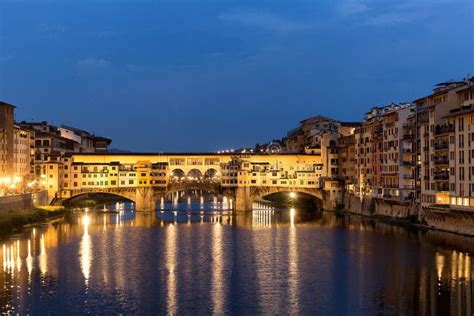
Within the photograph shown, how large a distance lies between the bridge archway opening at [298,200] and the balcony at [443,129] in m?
28.0

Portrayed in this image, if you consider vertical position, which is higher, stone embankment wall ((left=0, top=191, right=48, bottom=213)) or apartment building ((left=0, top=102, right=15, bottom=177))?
apartment building ((left=0, top=102, right=15, bottom=177))

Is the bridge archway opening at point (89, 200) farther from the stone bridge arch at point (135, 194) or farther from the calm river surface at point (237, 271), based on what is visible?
the calm river surface at point (237, 271)

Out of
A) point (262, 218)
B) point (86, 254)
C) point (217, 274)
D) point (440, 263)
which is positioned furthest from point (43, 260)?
point (262, 218)

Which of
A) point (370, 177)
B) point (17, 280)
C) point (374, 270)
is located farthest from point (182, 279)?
point (370, 177)

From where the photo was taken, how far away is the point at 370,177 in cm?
6228

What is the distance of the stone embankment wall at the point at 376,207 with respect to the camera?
52.5 m

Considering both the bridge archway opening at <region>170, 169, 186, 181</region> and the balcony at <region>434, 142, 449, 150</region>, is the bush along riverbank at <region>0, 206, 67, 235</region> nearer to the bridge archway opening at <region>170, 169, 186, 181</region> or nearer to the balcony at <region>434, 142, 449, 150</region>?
the bridge archway opening at <region>170, 169, 186, 181</region>

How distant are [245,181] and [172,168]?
942 cm

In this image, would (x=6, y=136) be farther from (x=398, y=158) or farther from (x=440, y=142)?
(x=440, y=142)

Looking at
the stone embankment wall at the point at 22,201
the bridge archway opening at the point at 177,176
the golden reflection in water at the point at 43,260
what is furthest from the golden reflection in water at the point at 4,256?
the bridge archway opening at the point at 177,176

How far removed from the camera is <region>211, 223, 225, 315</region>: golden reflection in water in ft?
86.0

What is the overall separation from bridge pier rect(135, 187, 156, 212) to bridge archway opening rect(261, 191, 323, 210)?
1411 cm

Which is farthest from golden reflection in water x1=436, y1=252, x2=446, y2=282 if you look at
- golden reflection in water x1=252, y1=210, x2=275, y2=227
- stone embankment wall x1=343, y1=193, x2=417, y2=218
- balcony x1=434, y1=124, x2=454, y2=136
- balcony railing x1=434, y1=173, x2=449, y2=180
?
golden reflection in water x1=252, y1=210, x2=275, y2=227

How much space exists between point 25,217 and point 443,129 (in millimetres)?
32632
